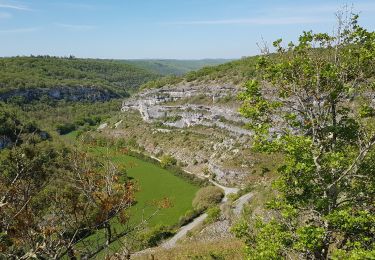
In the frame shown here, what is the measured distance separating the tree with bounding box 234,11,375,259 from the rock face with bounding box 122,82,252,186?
209 ft

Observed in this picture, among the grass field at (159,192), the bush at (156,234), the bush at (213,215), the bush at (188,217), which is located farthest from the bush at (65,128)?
the bush at (213,215)

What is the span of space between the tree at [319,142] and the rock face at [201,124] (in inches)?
2504

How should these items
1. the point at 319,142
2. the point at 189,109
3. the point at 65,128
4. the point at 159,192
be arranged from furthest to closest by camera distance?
the point at 65,128
the point at 189,109
the point at 159,192
the point at 319,142

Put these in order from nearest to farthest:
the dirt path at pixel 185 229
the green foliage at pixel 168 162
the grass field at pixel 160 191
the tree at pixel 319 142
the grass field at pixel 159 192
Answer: the tree at pixel 319 142 → the dirt path at pixel 185 229 → the grass field at pixel 159 192 → the grass field at pixel 160 191 → the green foliage at pixel 168 162

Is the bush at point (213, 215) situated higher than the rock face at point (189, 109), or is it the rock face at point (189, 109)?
the rock face at point (189, 109)

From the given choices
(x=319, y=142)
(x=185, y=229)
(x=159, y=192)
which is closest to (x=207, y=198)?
(x=185, y=229)

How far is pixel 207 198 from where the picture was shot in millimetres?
69500

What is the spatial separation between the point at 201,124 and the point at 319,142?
97.6 m

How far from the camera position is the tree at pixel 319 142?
1259 centimetres

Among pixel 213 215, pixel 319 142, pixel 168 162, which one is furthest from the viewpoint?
pixel 168 162

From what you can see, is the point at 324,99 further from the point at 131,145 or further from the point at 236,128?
the point at 131,145

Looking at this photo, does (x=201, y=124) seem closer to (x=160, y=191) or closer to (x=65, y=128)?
(x=160, y=191)

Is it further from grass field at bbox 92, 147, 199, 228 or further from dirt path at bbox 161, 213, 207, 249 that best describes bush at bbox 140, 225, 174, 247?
grass field at bbox 92, 147, 199, 228

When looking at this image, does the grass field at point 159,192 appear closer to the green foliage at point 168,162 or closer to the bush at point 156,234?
the green foliage at point 168,162
